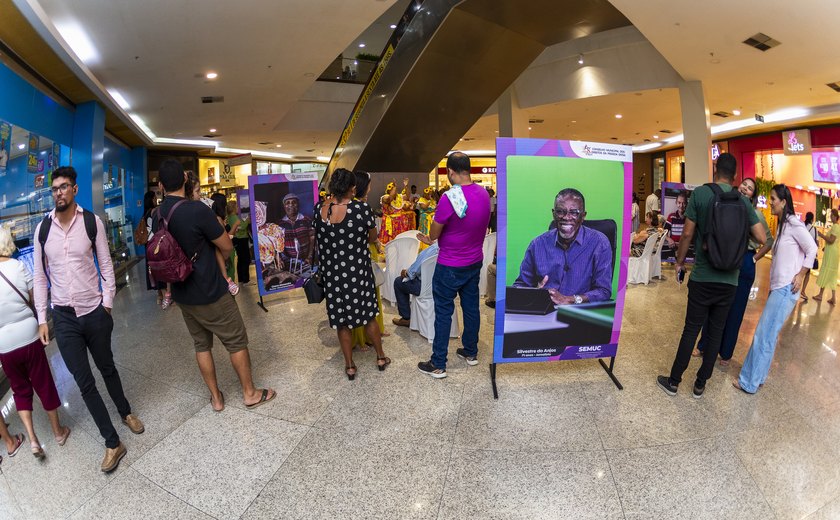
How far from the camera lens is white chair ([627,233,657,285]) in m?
6.73

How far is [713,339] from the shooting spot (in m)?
3.07

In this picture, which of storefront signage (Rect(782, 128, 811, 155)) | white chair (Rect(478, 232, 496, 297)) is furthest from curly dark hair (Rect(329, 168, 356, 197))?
storefront signage (Rect(782, 128, 811, 155))

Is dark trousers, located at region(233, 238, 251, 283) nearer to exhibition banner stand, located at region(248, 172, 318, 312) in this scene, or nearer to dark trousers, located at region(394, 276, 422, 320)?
exhibition banner stand, located at region(248, 172, 318, 312)

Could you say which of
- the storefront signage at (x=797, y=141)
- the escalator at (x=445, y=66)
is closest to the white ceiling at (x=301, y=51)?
the storefront signage at (x=797, y=141)

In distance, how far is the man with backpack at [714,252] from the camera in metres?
2.88

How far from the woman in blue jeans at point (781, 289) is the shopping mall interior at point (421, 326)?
0.75ft

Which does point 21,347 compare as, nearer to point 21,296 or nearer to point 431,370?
point 21,296

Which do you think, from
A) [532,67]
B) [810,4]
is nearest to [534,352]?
[810,4]

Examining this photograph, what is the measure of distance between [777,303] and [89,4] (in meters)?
6.66

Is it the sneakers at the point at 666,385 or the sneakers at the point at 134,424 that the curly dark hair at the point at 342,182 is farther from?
the sneakers at the point at 666,385

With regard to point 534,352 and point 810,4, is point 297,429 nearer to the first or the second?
point 534,352

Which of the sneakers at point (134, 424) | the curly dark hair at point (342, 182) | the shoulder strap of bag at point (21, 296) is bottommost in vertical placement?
the sneakers at point (134, 424)

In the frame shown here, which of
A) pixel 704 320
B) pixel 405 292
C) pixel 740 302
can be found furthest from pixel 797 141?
pixel 405 292

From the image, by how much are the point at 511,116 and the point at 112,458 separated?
10.3 meters
